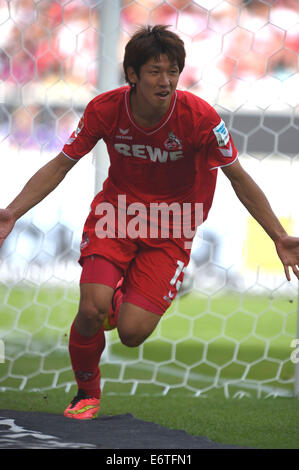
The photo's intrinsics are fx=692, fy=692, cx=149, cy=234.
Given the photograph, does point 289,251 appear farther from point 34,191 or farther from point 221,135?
point 34,191

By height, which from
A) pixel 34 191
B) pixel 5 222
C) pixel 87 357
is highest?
pixel 34 191

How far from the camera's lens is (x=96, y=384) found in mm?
2742

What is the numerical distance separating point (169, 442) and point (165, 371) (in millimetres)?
1758

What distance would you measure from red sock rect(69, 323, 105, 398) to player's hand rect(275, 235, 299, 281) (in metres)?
0.77

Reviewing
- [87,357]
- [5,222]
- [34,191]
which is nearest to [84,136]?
[34,191]

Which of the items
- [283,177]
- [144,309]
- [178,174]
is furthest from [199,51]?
[144,309]

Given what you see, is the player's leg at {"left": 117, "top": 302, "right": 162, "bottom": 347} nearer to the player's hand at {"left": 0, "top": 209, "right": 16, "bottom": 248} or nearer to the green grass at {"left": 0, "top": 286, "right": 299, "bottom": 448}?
the green grass at {"left": 0, "top": 286, "right": 299, "bottom": 448}

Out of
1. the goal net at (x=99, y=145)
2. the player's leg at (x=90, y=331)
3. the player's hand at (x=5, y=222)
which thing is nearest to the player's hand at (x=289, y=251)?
the player's leg at (x=90, y=331)

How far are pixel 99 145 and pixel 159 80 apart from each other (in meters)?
1.48

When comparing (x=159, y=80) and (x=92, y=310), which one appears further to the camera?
(x=92, y=310)

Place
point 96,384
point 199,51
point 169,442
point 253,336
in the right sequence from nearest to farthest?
point 169,442
point 96,384
point 199,51
point 253,336

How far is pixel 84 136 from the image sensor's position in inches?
101

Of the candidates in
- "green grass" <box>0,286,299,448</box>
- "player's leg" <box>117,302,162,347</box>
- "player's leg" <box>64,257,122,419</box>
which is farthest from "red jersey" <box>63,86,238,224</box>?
"green grass" <box>0,286,299,448</box>

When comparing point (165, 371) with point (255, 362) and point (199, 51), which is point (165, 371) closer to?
point (255, 362)
